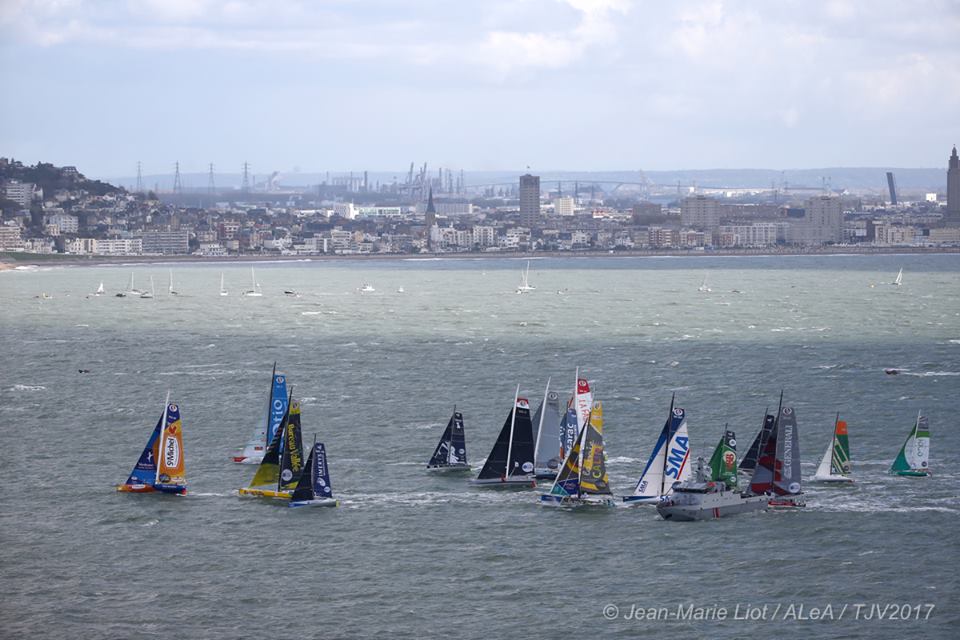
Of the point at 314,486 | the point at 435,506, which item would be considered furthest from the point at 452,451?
the point at 314,486

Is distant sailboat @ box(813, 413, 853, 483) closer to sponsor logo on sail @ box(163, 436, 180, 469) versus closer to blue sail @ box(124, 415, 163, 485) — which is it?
sponsor logo on sail @ box(163, 436, 180, 469)

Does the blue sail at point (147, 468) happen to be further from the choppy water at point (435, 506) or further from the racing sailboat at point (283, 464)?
the racing sailboat at point (283, 464)

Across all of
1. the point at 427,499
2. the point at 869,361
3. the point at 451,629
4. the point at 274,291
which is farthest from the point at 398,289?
the point at 451,629

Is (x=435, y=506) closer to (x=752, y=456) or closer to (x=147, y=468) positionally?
(x=147, y=468)

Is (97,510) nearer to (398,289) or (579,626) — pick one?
(579,626)

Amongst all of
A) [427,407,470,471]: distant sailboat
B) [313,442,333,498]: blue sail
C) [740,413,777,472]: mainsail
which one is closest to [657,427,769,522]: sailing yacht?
[740,413,777,472]: mainsail

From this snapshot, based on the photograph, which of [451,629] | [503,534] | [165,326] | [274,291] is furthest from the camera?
[274,291]
